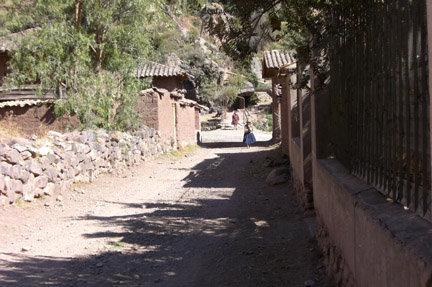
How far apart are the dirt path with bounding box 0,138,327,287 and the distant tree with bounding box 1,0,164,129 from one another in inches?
171

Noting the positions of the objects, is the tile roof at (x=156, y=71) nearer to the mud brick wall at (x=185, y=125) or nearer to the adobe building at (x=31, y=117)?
the mud brick wall at (x=185, y=125)

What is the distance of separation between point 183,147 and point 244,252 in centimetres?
1828

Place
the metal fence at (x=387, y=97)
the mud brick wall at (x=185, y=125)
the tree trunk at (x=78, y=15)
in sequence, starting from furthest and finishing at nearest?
the mud brick wall at (x=185, y=125), the tree trunk at (x=78, y=15), the metal fence at (x=387, y=97)

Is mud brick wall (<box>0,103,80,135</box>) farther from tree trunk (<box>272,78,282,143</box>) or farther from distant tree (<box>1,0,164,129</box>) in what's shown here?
tree trunk (<box>272,78,282,143</box>)

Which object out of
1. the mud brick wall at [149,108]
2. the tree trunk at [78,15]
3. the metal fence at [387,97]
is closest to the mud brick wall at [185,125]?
the mud brick wall at [149,108]

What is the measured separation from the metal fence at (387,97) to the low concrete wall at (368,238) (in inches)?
4.2

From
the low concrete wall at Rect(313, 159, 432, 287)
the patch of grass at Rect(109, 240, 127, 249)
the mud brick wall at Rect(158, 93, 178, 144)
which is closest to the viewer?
the low concrete wall at Rect(313, 159, 432, 287)

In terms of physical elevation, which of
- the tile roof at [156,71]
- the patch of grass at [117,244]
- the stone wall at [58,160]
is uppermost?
the tile roof at [156,71]

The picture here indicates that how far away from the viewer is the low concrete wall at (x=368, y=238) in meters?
2.12

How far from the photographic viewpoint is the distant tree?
14.5 metres

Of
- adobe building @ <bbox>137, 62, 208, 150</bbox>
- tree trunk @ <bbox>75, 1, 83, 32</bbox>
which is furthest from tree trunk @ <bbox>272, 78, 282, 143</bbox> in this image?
tree trunk @ <bbox>75, 1, 83, 32</bbox>

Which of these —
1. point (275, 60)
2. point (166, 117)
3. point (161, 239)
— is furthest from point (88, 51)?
point (161, 239)

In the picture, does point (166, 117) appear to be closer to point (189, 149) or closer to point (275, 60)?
point (189, 149)

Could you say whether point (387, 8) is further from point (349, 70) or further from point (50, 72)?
point (50, 72)
